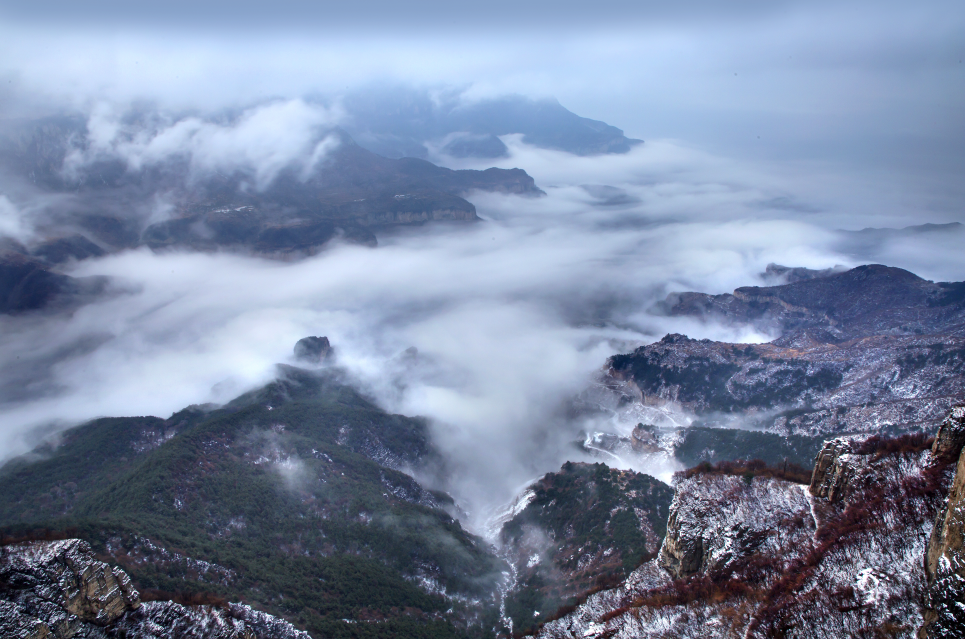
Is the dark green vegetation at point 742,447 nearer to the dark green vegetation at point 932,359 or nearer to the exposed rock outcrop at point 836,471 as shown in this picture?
the dark green vegetation at point 932,359

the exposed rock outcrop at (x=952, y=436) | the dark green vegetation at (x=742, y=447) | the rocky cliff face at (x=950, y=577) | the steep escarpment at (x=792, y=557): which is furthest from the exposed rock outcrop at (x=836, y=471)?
the dark green vegetation at (x=742, y=447)

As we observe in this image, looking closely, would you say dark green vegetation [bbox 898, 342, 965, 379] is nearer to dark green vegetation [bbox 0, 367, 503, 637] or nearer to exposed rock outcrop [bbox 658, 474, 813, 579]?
exposed rock outcrop [bbox 658, 474, 813, 579]

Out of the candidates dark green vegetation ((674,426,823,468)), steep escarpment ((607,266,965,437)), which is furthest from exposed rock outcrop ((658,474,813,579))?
steep escarpment ((607,266,965,437))

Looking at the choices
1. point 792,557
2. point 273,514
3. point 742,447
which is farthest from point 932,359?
point 273,514

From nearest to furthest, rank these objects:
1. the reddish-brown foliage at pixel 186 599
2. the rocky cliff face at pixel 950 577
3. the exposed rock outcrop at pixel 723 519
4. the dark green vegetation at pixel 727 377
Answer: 1. the rocky cliff face at pixel 950 577
2. the exposed rock outcrop at pixel 723 519
3. the reddish-brown foliage at pixel 186 599
4. the dark green vegetation at pixel 727 377

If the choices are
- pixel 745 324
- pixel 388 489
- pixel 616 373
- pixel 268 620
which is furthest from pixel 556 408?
pixel 268 620

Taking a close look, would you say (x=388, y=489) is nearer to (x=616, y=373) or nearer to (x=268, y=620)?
(x=268, y=620)
